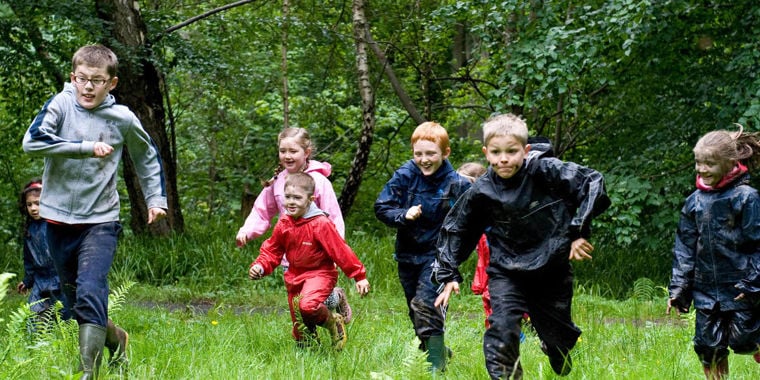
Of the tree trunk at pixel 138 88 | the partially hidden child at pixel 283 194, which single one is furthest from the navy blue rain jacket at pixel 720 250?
the tree trunk at pixel 138 88

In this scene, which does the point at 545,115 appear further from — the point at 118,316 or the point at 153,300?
the point at 118,316

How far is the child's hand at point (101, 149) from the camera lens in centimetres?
447

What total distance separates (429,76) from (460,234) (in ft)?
36.8

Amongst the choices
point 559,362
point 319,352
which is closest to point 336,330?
point 319,352

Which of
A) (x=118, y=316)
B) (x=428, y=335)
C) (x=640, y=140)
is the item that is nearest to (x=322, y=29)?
(x=640, y=140)

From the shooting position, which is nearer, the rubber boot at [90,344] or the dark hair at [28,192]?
the rubber boot at [90,344]

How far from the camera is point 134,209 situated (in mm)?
12805

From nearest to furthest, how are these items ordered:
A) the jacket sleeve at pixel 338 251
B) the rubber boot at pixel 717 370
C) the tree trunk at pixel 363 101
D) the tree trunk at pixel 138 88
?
the rubber boot at pixel 717 370 → the jacket sleeve at pixel 338 251 → the tree trunk at pixel 138 88 → the tree trunk at pixel 363 101

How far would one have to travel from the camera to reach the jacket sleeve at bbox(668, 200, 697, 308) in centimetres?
515

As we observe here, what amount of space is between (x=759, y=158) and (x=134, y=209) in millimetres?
9541

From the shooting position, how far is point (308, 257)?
19.8 ft

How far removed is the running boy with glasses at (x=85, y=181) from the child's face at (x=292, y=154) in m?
1.68

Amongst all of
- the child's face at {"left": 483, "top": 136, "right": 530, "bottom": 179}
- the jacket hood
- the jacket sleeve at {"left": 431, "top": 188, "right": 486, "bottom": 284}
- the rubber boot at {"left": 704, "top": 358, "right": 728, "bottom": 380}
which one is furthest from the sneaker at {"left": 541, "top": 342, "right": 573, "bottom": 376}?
the jacket hood

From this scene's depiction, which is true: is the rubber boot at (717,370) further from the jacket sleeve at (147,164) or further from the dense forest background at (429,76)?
the dense forest background at (429,76)
